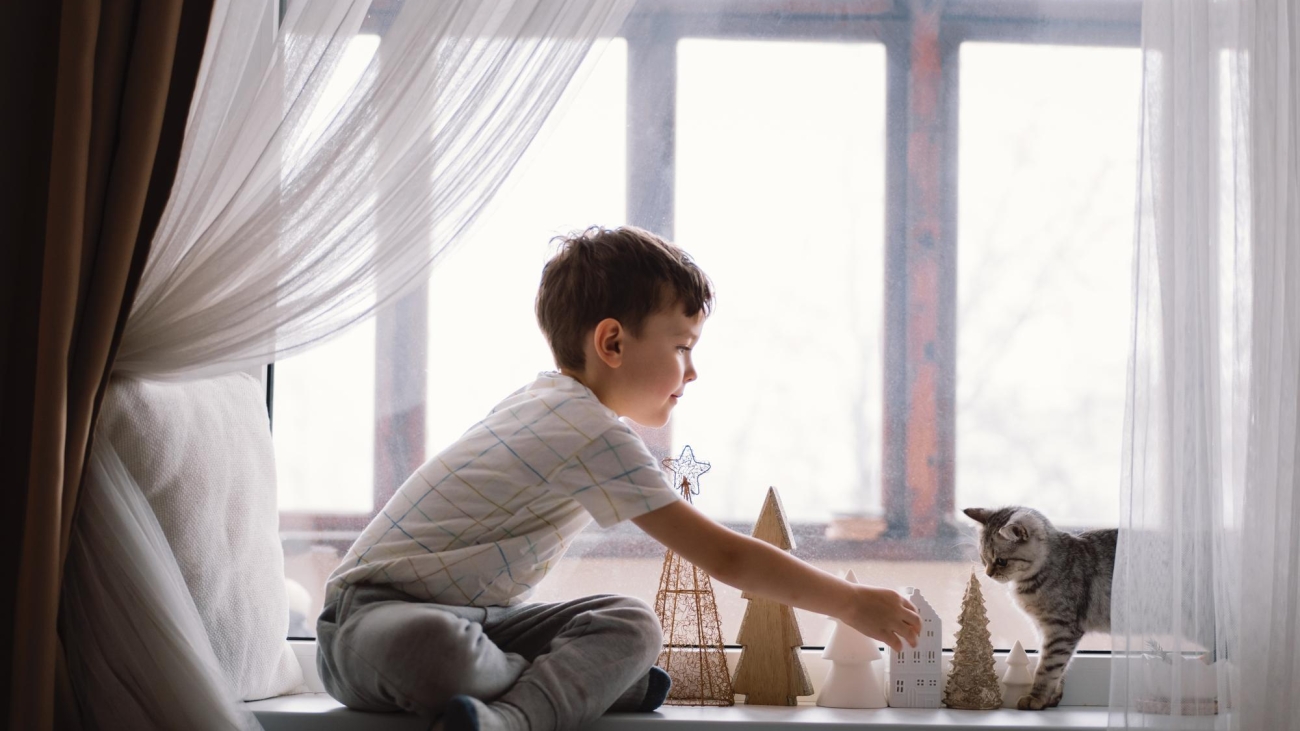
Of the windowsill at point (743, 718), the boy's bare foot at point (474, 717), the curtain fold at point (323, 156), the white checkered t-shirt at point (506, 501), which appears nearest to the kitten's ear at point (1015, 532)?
the windowsill at point (743, 718)

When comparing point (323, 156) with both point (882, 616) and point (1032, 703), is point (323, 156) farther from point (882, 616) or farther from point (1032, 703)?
point (1032, 703)

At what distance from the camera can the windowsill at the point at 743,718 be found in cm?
139

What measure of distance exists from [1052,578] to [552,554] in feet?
2.43

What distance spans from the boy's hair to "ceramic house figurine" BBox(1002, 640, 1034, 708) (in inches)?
28.2

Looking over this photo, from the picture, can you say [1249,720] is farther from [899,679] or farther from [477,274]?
[477,274]

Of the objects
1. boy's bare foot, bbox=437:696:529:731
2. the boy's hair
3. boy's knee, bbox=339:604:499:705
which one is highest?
the boy's hair

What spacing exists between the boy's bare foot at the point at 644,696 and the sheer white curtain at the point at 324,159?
644 mm

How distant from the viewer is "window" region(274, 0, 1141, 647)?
5.67 ft

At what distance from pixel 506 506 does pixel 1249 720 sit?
965 millimetres

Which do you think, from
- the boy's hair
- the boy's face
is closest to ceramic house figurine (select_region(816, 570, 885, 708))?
the boy's face

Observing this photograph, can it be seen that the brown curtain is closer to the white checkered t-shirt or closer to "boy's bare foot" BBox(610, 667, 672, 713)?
the white checkered t-shirt

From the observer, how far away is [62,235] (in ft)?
4.13

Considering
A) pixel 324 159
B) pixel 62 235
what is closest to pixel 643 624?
pixel 324 159

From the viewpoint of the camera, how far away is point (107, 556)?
1.28 meters
